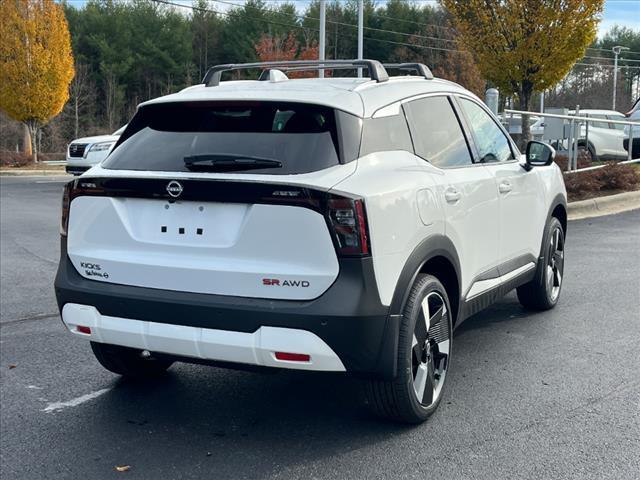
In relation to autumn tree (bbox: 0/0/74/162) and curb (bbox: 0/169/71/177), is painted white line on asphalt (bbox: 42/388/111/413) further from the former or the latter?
autumn tree (bbox: 0/0/74/162)

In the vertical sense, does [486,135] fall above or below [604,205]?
above

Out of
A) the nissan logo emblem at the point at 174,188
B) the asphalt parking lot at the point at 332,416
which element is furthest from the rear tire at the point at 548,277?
the nissan logo emblem at the point at 174,188

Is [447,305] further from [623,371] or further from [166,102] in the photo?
[166,102]

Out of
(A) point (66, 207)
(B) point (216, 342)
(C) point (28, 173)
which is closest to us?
(B) point (216, 342)

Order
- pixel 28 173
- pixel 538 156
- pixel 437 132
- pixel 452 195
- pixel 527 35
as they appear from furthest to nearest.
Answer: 1. pixel 28 173
2. pixel 527 35
3. pixel 538 156
4. pixel 437 132
5. pixel 452 195

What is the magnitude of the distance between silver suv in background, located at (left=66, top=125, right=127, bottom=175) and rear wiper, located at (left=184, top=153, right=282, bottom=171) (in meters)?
17.2

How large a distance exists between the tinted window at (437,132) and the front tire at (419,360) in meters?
0.81

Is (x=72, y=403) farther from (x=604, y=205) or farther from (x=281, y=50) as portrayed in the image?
(x=281, y=50)

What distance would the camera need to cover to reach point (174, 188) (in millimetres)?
3748

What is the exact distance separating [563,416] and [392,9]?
61.9 meters

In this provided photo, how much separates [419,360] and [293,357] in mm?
826

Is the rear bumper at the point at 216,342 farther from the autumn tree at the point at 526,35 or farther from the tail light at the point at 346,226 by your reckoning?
the autumn tree at the point at 526,35

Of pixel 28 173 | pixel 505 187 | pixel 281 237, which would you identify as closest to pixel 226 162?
pixel 281 237

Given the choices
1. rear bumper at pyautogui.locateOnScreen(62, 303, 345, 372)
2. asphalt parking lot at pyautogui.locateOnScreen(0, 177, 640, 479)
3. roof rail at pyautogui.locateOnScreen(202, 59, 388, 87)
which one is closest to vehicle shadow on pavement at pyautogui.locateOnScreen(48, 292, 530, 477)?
asphalt parking lot at pyautogui.locateOnScreen(0, 177, 640, 479)
